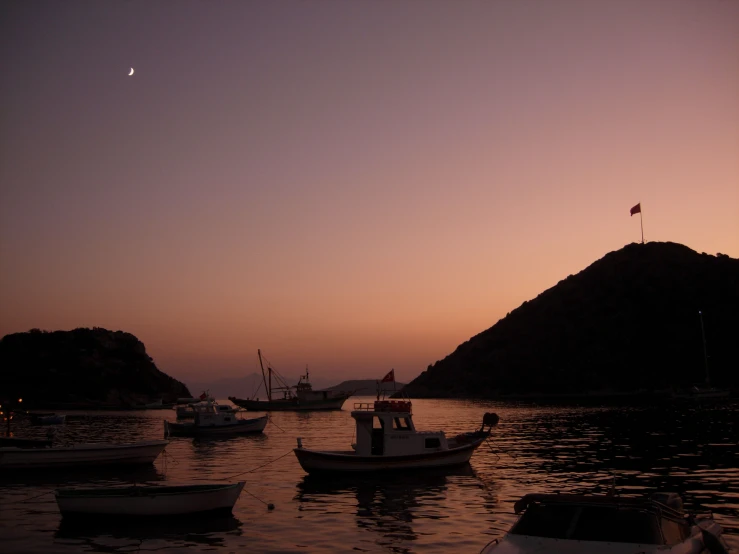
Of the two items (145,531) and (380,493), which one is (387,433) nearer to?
(380,493)

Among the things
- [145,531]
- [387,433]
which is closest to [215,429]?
[387,433]

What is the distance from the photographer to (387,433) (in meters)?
38.5

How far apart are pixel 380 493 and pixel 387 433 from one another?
5938mm

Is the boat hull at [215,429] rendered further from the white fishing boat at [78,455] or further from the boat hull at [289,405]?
the boat hull at [289,405]

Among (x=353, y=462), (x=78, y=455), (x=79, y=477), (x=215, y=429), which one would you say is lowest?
(x=215, y=429)

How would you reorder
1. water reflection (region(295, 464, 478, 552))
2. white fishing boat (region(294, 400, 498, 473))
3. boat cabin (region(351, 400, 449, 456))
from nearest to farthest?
water reflection (region(295, 464, 478, 552)) → white fishing boat (region(294, 400, 498, 473)) → boat cabin (region(351, 400, 449, 456))

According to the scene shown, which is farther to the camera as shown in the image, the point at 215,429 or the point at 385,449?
the point at 215,429

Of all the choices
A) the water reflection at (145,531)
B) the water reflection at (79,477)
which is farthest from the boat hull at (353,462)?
the water reflection at (145,531)

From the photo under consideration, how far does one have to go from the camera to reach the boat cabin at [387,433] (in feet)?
126

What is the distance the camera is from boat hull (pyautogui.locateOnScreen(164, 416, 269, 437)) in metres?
72.8

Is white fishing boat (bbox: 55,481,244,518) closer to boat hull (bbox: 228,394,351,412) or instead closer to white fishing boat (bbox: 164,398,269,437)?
white fishing boat (bbox: 164,398,269,437)

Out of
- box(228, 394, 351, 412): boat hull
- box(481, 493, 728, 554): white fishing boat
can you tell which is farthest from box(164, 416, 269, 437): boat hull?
box(228, 394, 351, 412): boat hull

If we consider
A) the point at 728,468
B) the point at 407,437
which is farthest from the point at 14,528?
the point at 728,468

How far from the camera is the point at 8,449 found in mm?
40188
